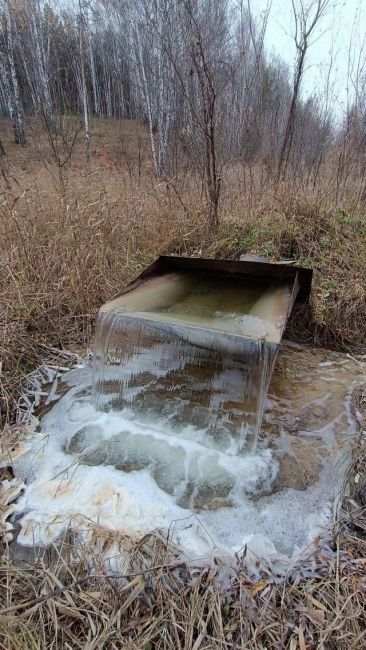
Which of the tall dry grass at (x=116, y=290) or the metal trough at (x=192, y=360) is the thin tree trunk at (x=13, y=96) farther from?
the metal trough at (x=192, y=360)

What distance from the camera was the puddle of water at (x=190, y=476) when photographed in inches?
71.2

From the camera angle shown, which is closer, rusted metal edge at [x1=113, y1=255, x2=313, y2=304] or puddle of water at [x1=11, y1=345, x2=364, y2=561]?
puddle of water at [x1=11, y1=345, x2=364, y2=561]

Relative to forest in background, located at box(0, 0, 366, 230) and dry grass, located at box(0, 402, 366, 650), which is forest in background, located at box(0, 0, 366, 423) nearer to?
forest in background, located at box(0, 0, 366, 230)

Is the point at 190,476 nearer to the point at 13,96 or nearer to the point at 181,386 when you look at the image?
the point at 181,386

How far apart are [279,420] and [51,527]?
1553mm

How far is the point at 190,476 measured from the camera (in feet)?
7.00

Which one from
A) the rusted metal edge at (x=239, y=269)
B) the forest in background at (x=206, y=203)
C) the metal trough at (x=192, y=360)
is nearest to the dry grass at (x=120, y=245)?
Result: the forest in background at (x=206, y=203)

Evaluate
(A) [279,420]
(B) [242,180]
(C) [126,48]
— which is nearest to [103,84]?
(C) [126,48]

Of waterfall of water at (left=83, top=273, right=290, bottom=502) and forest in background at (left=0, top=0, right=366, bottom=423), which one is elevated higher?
forest in background at (left=0, top=0, right=366, bottom=423)

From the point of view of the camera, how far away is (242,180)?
5.05m

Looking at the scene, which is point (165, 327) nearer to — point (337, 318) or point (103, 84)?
point (337, 318)

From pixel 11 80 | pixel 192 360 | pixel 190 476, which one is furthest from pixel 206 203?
pixel 11 80

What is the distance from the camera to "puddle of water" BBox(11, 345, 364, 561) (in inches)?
71.2

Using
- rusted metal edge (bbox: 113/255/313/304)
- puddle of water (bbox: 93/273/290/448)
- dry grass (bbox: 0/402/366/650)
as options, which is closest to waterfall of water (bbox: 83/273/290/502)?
puddle of water (bbox: 93/273/290/448)
